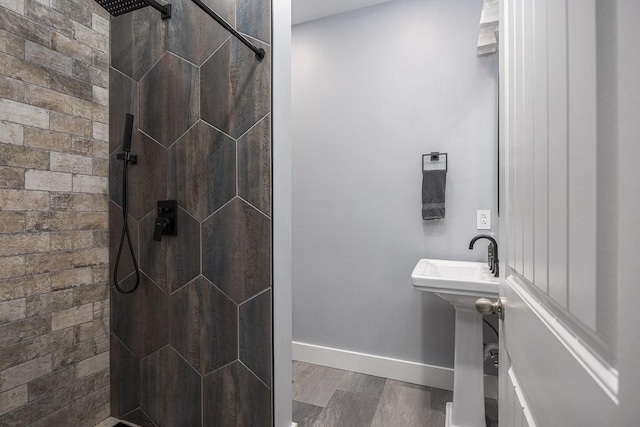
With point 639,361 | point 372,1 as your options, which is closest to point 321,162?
point 372,1

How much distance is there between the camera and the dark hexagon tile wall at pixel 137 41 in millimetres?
1640

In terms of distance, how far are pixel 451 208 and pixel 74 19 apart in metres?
2.43

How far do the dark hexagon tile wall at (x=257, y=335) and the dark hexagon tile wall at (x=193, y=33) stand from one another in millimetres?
1170

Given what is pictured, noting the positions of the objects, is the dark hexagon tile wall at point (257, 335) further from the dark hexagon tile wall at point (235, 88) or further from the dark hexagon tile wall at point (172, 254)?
the dark hexagon tile wall at point (235, 88)

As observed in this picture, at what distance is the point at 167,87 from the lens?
1608mm

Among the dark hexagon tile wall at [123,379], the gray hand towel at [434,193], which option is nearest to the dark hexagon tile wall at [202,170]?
the dark hexagon tile wall at [123,379]

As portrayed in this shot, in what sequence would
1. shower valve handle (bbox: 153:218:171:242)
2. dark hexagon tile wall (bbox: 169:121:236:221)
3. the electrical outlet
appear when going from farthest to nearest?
the electrical outlet
shower valve handle (bbox: 153:218:171:242)
dark hexagon tile wall (bbox: 169:121:236:221)

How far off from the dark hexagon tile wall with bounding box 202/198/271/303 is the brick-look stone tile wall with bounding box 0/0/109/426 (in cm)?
74

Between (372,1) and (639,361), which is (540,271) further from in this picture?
(372,1)

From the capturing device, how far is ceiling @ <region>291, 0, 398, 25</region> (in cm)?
234

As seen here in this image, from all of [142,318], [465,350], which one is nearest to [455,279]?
[465,350]

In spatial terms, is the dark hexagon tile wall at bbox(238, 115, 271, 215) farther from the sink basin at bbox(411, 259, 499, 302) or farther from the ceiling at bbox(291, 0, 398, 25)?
the ceiling at bbox(291, 0, 398, 25)

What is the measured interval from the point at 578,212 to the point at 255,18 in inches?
57.1

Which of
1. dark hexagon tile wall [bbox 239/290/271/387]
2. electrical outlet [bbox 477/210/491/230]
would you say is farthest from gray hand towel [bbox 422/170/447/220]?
dark hexagon tile wall [bbox 239/290/271/387]
